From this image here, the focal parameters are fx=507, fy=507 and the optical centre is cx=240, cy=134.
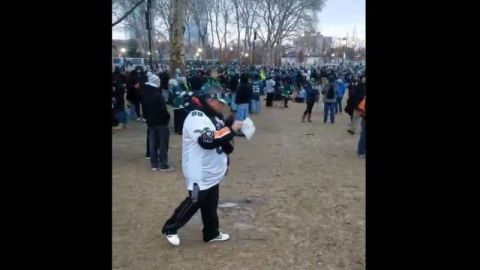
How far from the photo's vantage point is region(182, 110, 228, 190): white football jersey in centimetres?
460

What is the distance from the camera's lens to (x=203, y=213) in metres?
4.98

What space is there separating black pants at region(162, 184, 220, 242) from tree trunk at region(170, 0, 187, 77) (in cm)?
1274

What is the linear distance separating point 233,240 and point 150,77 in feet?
13.0

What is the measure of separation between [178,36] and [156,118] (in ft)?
31.3

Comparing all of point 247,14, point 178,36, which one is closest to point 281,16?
point 247,14

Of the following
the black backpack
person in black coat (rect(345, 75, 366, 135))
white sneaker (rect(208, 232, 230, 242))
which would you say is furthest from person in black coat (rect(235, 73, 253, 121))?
white sneaker (rect(208, 232, 230, 242))

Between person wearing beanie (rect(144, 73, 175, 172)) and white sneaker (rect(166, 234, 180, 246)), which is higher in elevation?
person wearing beanie (rect(144, 73, 175, 172))

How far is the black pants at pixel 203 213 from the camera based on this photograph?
4797 millimetres

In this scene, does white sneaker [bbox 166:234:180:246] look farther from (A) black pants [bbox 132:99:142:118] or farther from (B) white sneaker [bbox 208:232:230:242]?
(A) black pants [bbox 132:99:142:118]

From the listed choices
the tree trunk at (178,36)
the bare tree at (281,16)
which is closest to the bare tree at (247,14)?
the bare tree at (281,16)

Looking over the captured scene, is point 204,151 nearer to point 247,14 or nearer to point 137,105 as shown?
point 137,105
